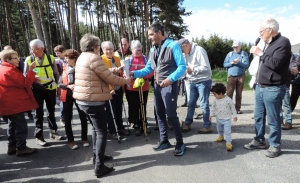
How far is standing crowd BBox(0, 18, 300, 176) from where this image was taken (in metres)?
3.04

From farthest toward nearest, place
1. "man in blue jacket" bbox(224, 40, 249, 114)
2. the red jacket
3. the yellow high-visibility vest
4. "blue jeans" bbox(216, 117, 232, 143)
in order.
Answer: "man in blue jacket" bbox(224, 40, 249, 114), the yellow high-visibility vest, "blue jeans" bbox(216, 117, 232, 143), the red jacket

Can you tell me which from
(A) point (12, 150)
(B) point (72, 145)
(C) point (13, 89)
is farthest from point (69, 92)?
(A) point (12, 150)

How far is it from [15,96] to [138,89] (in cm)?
228

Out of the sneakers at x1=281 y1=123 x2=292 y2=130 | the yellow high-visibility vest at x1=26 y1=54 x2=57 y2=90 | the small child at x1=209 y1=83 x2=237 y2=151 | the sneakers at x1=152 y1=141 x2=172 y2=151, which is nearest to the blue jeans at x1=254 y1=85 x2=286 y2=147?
the small child at x1=209 y1=83 x2=237 y2=151

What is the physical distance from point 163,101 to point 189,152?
3.25 ft

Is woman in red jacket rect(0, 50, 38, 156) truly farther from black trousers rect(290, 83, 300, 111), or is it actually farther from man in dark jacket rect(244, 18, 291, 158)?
black trousers rect(290, 83, 300, 111)

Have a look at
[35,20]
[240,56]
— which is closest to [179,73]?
[240,56]

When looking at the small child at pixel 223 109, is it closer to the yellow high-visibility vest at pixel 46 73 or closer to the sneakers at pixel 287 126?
the sneakers at pixel 287 126

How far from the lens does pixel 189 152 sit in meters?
3.69

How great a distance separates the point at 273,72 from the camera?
124 inches

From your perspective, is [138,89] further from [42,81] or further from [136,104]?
[42,81]

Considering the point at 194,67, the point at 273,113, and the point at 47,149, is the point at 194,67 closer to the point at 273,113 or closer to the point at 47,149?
the point at 273,113

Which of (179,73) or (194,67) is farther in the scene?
(194,67)

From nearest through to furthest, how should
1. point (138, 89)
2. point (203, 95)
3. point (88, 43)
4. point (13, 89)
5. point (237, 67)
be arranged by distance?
point (88, 43)
point (13, 89)
point (203, 95)
point (138, 89)
point (237, 67)
